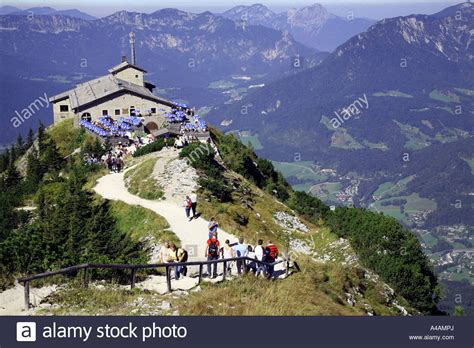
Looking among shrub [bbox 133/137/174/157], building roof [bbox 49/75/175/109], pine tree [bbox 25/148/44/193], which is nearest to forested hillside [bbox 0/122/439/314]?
pine tree [bbox 25/148/44/193]

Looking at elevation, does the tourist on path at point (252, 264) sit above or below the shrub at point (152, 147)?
below

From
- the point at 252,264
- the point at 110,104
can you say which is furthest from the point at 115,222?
the point at 110,104

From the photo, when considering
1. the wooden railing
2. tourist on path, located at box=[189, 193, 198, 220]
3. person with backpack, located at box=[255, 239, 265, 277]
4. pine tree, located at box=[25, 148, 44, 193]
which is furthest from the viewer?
pine tree, located at box=[25, 148, 44, 193]

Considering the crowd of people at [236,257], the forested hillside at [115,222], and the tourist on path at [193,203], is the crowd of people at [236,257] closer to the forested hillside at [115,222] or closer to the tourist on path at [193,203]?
the forested hillside at [115,222]

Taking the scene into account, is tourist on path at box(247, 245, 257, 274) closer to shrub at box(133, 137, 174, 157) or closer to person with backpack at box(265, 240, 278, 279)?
person with backpack at box(265, 240, 278, 279)

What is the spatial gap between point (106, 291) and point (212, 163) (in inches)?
1116

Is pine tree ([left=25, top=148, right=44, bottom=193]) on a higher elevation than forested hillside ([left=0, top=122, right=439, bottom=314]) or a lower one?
higher

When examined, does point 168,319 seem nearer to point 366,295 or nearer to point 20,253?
point 20,253

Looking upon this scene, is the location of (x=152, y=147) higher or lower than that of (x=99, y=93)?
lower

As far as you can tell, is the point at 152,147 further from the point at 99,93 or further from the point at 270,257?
the point at 270,257

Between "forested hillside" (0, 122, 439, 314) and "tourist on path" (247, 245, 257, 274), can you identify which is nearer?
Answer: "tourist on path" (247, 245, 257, 274)

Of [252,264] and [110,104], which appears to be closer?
[252,264]

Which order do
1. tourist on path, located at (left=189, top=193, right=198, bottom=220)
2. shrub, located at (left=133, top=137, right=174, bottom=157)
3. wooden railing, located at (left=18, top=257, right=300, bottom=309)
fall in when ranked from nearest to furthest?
wooden railing, located at (left=18, top=257, right=300, bottom=309) → tourist on path, located at (left=189, top=193, right=198, bottom=220) → shrub, located at (left=133, top=137, right=174, bottom=157)

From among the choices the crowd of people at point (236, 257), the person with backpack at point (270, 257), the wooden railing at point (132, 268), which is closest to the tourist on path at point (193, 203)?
the wooden railing at point (132, 268)
